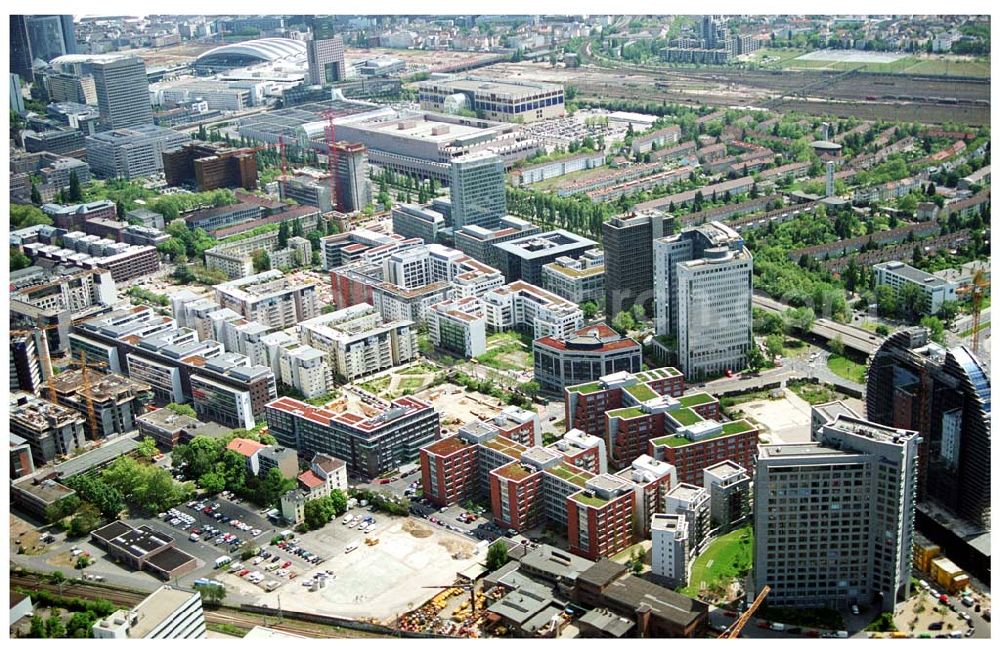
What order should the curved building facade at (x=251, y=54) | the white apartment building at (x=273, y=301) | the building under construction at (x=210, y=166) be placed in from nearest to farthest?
the white apartment building at (x=273, y=301), the building under construction at (x=210, y=166), the curved building facade at (x=251, y=54)

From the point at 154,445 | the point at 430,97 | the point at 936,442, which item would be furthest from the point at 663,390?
the point at 430,97

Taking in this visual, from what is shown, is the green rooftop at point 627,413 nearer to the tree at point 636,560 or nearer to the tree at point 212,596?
the tree at point 636,560

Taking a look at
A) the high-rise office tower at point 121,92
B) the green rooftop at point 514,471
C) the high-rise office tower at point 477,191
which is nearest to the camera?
the green rooftop at point 514,471

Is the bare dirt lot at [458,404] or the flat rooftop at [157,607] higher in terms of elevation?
the flat rooftop at [157,607]

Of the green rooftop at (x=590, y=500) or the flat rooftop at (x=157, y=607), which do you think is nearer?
the flat rooftop at (x=157, y=607)

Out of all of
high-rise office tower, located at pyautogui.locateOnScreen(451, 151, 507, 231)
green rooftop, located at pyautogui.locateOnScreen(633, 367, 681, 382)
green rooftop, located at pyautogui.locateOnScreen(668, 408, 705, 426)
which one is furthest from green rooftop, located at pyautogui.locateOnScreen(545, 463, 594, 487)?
high-rise office tower, located at pyautogui.locateOnScreen(451, 151, 507, 231)

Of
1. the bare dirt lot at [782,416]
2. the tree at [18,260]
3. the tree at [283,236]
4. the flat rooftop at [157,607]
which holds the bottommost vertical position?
the bare dirt lot at [782,416]

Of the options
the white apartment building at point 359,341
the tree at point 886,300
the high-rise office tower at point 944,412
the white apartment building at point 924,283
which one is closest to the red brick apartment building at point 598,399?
the high-rise office tower at point 944,412
